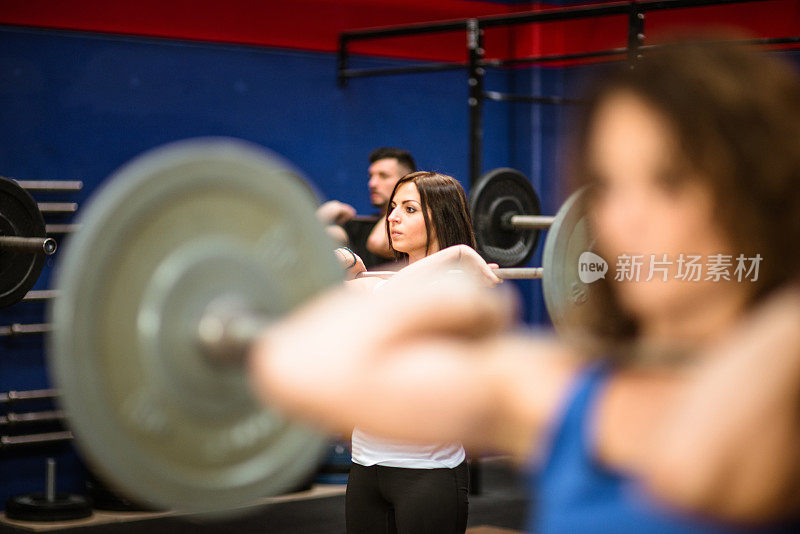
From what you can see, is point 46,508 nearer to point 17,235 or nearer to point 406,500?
point 17,235

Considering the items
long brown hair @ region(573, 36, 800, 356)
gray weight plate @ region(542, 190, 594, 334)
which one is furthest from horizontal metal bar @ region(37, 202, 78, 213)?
long brown hair @ region(573, 36, 800, 356)

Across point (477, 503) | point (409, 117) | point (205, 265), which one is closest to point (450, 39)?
point (409, 117)

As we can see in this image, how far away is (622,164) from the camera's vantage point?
794 mm

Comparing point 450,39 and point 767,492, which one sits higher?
point 450,39

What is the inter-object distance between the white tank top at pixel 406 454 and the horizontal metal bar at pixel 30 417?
123 inches

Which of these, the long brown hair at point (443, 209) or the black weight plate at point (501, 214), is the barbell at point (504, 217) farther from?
the long brown hair at point (443, 209)

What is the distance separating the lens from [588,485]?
79cm

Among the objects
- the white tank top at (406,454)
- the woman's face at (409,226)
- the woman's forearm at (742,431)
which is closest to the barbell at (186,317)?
the woman's forearm at (742,431)

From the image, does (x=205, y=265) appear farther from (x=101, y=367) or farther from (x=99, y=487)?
(x=99, y=487)

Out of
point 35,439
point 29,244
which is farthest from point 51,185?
point 29,244

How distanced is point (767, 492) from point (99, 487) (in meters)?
5.54

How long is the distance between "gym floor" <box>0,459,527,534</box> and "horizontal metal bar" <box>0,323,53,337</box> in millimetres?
1002

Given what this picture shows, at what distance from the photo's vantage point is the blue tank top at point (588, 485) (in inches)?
29.8

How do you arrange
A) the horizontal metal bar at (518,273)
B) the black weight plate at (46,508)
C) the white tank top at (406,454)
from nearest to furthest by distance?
the white tank top at (406,454)
the horizontal metal bar at (518,273)
the black weight plate at (46,508)
